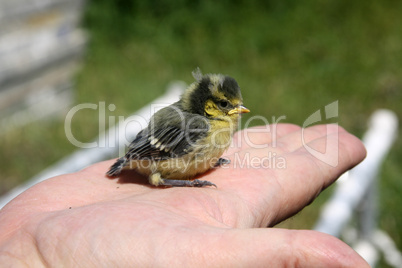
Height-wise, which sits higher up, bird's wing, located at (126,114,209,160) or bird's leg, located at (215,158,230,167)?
bird's wing, located at (126,114,209,160)

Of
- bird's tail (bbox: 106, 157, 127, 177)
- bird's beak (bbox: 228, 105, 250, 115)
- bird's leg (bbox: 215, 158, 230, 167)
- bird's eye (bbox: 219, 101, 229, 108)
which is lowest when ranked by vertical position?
bird's leg (bbox: 215, 158, 230, 167)

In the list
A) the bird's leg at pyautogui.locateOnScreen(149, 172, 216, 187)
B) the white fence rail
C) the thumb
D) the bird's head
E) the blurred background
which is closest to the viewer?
the thumb

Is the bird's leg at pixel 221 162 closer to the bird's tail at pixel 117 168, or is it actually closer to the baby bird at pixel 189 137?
the baby bird at pixel 189 137

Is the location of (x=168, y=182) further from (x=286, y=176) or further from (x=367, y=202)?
(x=367, y=202)

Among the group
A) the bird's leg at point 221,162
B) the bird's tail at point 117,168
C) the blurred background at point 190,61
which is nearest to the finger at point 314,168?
the bird's leg at point 221,162

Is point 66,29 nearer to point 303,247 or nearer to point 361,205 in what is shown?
point 361,205

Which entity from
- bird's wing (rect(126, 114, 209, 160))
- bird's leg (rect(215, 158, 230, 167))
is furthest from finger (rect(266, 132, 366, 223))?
bird's wing (rect(126, 114, 209, 160))

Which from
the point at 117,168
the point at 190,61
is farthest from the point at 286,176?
the point at 190,61

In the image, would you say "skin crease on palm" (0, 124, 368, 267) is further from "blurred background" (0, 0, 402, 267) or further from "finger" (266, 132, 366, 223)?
"blurred background" (0, 0, 402, 267)
